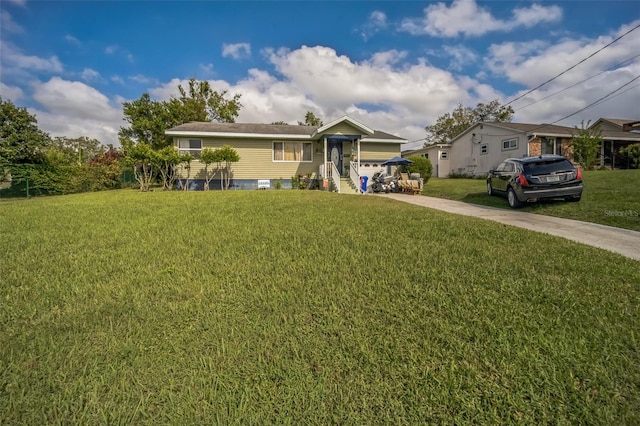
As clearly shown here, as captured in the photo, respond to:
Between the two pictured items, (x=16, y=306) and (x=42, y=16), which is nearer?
(x=16, y=306)

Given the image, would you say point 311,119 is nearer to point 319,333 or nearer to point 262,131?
point 262,131

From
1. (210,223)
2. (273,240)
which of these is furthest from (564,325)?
(210,223)

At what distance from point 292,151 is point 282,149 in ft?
2.02

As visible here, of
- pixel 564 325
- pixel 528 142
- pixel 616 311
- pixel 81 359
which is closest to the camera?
pixel 81 359

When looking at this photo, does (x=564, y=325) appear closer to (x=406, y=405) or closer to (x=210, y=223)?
(x=406, y=405)

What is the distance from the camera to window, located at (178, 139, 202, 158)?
16741mm

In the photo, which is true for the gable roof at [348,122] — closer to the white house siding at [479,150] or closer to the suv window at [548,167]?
the suv window at [548,167]

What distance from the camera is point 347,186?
1670cm

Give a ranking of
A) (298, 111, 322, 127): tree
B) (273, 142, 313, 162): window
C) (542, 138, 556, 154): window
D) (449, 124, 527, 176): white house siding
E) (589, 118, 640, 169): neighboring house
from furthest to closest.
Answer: (298, 111, 322, 127): tree
(449, 124, 527, 176): white house siding
(589, 118, 640, 169): neighboring house
(542, 138, 556, 154): window
(273, 142, 313, 162): window

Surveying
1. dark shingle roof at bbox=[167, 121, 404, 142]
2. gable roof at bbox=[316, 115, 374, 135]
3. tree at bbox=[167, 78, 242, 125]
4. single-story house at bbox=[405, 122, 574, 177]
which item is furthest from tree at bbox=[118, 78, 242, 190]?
single-story house at bbox=[405, 122, 574, 177]

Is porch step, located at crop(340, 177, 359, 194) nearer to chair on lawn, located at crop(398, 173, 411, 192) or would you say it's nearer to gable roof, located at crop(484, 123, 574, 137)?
chair on lawn, located at crop(398, 173, 411, 192)

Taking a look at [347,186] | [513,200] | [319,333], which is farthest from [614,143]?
[319,333]

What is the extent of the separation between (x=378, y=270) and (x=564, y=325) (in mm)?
1787

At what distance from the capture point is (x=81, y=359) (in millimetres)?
2291
